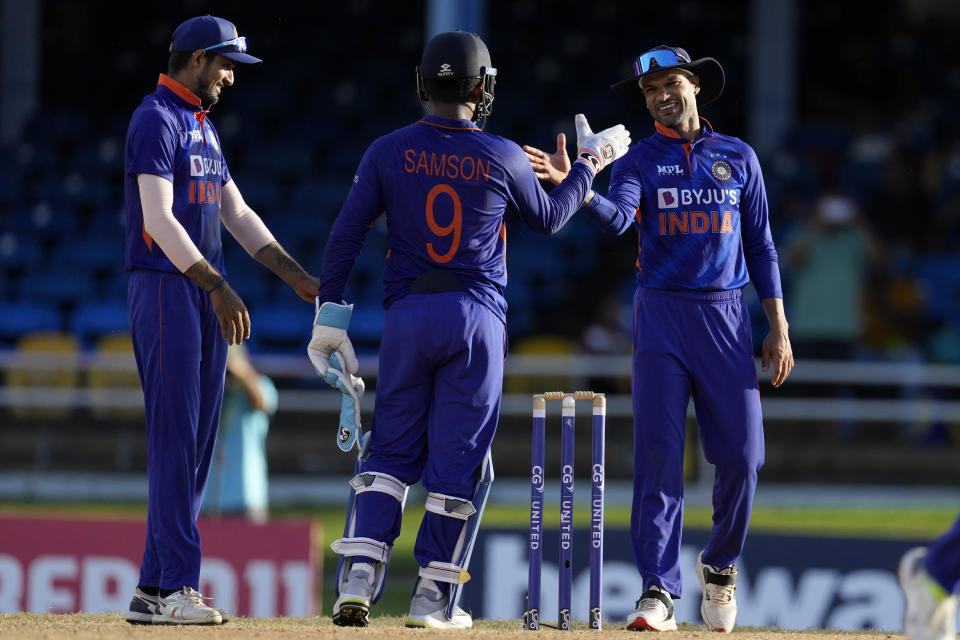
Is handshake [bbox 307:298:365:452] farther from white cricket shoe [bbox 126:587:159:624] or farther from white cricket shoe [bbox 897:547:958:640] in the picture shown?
white cricket shoe [bbox 897:547:958:640]

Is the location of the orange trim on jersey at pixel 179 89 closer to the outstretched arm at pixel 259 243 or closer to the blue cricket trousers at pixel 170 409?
the outstretched arm at pixel 259 243

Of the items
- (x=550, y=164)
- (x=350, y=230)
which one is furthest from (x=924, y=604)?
(x=350, y=230)

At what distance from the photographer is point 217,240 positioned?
634cm

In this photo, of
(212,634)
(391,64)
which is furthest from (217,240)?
(391,64)

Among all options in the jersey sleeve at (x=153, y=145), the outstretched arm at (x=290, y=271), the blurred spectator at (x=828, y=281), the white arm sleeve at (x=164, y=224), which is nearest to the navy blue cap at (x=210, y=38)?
the jersey sleeve at (x=153, y=145)

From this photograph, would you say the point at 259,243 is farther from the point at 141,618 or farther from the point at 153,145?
the point at 141,618

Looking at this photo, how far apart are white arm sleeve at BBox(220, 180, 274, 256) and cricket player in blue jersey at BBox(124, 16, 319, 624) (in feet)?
0.96

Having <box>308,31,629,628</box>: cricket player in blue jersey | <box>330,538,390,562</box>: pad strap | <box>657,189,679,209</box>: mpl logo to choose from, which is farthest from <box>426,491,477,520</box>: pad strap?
<box>657,189,679,209</box>: mpl logo

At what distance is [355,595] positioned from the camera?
5.88 metres

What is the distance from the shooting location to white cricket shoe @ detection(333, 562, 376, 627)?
5.87m

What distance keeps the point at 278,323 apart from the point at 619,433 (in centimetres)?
386

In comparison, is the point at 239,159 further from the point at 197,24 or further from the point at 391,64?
the point at 197,24

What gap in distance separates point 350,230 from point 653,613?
1.93m

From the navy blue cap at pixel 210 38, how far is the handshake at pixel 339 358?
1.07 m
